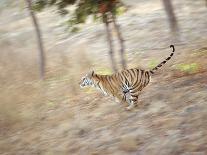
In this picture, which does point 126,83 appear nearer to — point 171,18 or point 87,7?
point 87,7

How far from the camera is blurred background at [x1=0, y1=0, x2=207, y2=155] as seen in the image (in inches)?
455

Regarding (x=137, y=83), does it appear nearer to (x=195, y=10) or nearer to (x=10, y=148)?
(x=10, y=148)

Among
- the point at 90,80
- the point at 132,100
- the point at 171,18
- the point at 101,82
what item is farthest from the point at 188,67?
the point at 171,18

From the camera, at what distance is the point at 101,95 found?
15.4 m

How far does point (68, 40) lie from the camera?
2303 cm

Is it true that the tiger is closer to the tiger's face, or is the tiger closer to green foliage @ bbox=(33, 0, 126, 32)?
the tiger's face

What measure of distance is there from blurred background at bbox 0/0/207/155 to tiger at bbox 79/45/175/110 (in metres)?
0.43

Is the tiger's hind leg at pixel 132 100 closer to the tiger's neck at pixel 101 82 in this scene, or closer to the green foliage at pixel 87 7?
the tiger's neck at pixel 101 82

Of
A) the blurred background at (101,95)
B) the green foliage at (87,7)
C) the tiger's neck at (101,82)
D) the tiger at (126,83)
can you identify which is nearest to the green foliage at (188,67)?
the blurred background at (101,95)

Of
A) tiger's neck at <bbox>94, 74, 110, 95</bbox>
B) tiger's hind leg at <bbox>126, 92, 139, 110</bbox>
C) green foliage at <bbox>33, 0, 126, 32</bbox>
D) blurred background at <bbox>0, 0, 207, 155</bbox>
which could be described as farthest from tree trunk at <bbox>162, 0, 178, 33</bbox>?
tiger's hind leg at <bbox>126, 92, 139, 110</bbox>

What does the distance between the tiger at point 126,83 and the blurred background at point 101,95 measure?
1.41ft

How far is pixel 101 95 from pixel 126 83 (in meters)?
2.77

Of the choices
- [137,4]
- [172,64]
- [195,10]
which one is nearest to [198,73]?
[172,64]

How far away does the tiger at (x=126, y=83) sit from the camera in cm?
1264
